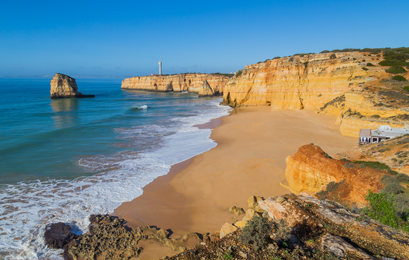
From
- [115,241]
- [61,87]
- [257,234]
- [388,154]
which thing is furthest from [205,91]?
[257,234]

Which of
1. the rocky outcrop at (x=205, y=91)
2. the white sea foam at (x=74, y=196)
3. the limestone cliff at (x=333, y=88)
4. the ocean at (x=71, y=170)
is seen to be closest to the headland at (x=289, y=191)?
the limestone cliff at (x=333, y=88)

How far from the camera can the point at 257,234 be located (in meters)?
4.65

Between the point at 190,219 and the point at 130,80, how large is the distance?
110110 mm

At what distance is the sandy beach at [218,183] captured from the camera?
→ 27.7ft

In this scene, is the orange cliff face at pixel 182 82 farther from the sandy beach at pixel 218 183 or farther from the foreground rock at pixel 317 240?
the foreground rock at pixel 317 240

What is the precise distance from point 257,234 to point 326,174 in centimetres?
502

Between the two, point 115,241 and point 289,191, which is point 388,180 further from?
point 115,241

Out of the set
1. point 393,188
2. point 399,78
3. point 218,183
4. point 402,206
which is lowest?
point 218,183

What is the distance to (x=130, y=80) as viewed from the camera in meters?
109

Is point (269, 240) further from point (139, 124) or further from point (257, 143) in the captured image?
point (139, 124)

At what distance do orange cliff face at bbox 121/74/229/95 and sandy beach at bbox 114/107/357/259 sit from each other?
57412 millimetres

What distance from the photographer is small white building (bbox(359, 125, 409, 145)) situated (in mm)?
12727

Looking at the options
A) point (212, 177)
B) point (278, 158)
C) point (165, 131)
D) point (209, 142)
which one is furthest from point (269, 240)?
point (165, 131)

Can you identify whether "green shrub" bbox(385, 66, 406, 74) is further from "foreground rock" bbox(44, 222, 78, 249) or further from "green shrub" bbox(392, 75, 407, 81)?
"foreground rock" bbox(44, 222, 78, 249)
